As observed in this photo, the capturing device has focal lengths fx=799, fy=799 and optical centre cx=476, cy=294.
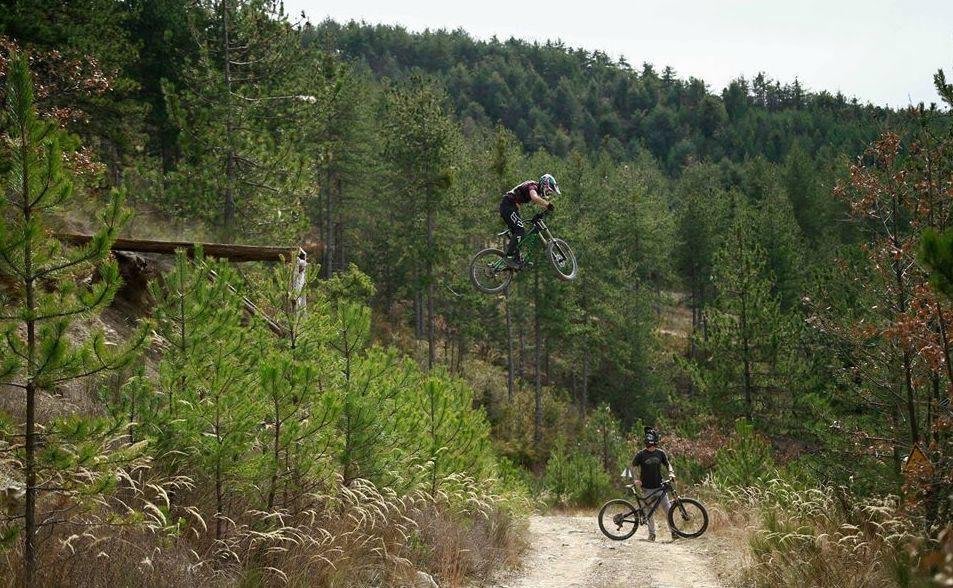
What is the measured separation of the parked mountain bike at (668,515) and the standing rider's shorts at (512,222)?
4382 millimetres

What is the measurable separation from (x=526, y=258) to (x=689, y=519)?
5216 millimetres

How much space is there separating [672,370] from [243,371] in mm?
41610

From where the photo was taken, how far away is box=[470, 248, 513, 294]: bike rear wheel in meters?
13.0

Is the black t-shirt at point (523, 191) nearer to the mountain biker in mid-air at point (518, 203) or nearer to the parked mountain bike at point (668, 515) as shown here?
the mountain biker in mid-air at point (518, 203)

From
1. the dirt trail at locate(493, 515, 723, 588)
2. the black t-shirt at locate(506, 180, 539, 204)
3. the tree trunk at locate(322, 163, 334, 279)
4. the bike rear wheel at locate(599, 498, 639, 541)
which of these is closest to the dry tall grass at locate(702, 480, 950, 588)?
the dirt trail at locate(493, 515, 723, 588)

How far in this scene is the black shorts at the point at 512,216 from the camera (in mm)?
12234

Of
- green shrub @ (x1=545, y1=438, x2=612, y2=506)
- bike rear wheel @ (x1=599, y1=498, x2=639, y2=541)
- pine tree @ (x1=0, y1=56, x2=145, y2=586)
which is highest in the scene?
Answer: pine tree @ (x1=0, y1=56, x2=145, y2=586)

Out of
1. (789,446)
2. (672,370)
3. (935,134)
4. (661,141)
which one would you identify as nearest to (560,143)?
(661,141)

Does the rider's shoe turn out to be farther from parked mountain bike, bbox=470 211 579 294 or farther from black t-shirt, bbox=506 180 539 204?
black t-shirt, bbox=506 180 539 204

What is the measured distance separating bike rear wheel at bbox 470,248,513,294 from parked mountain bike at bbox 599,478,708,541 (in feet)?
13.0

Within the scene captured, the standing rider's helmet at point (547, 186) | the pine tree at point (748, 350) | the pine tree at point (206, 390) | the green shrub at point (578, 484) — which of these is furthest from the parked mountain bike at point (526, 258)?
the pine tree at point (748, 350)

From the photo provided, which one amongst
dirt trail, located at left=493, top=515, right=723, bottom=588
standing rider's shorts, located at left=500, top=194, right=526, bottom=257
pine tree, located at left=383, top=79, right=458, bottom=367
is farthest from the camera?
pine tree, located at left=383, top=79, right=458, bottom=367

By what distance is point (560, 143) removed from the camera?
4301 inches

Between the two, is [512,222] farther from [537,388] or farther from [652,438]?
[537,388]
